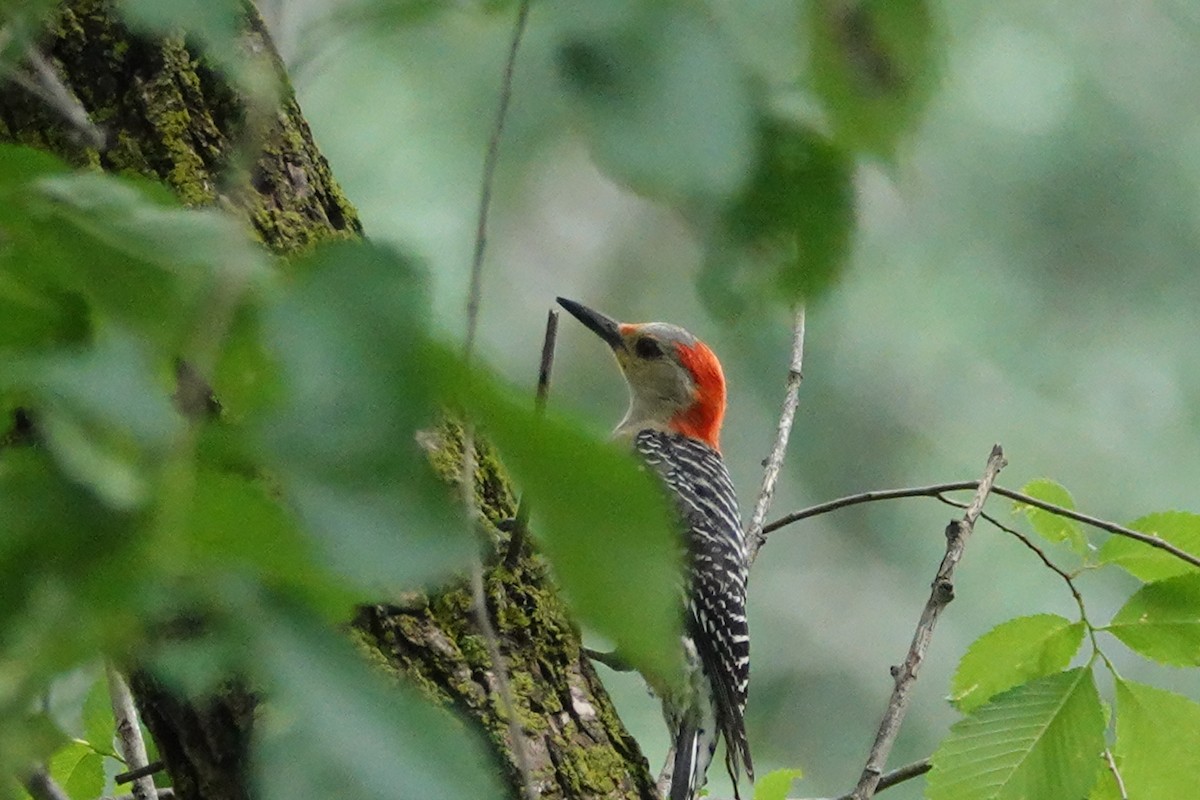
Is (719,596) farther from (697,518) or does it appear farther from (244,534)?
(244,534)

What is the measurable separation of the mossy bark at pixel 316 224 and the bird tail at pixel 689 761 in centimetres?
114

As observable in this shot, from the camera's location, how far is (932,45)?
2.10 feet

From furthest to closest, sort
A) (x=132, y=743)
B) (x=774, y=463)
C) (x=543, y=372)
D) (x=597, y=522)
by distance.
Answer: (x=774, y=463) → (x=132, y=743) → (x=543, y=372) → (x=597, y=522)

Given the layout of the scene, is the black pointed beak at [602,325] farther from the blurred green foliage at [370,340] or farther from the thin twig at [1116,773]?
the blurred green foliage at [370,340]

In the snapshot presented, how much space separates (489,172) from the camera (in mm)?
777

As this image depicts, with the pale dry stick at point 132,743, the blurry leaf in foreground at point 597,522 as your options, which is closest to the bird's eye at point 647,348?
the pale dry stick at point 132,743

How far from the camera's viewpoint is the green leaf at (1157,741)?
2250mm

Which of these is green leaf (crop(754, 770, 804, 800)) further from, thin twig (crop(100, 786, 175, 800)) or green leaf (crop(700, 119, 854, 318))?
green leaf (crop(700, 119, 854, 318))

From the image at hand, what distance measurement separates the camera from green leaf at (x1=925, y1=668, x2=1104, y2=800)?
2186 mm

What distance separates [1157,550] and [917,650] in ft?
1.48

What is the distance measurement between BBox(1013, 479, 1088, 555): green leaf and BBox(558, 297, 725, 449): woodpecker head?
2809 mm

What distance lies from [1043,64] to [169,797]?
5871 millimetres

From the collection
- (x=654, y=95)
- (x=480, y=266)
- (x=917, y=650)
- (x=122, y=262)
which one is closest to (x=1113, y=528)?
(x=917, y=650)

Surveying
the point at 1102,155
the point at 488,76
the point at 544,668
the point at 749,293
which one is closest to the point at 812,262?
the point at 749,293
